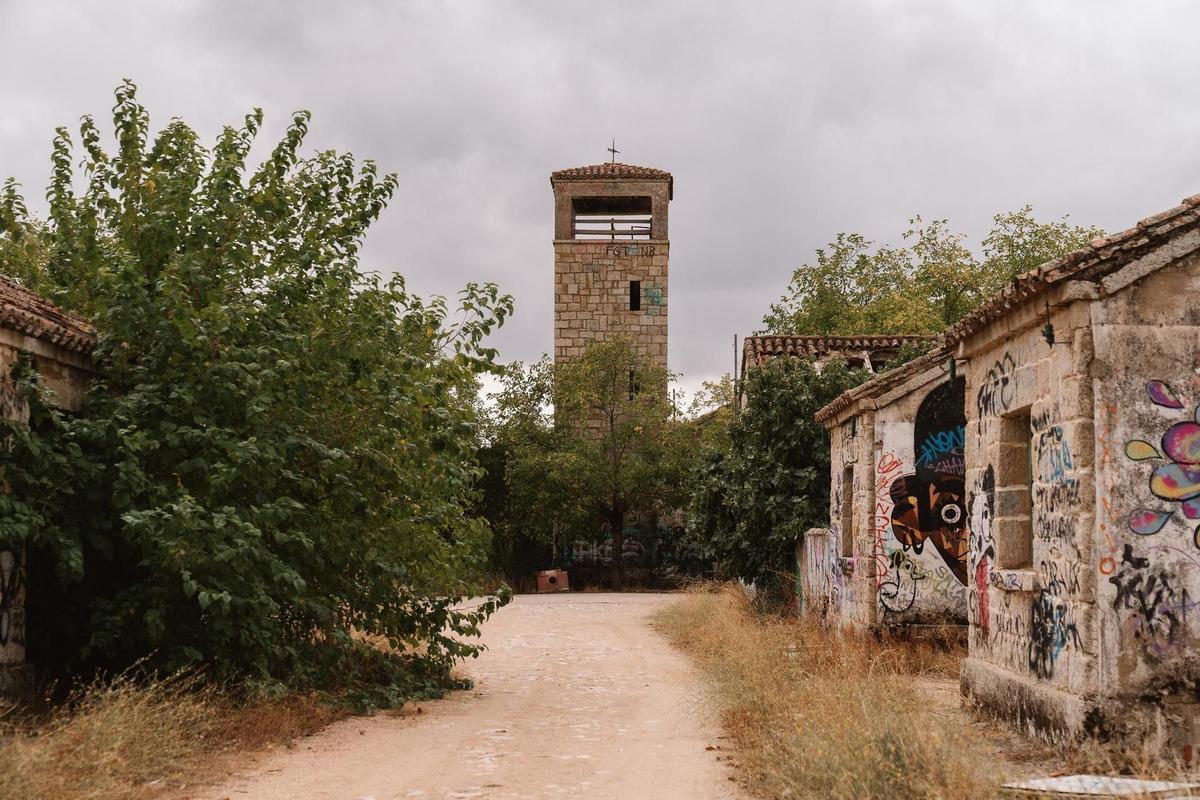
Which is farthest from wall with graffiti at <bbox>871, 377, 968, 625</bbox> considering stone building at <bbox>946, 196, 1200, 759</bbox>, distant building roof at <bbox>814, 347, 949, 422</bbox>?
stone building at <bbox>946, 196, 1200, 759</bbox>

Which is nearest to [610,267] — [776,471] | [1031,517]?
[776,471]

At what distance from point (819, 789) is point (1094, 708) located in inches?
76.8

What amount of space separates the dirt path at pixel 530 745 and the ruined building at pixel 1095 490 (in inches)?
92.8

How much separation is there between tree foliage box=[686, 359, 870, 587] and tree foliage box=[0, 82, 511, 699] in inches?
309

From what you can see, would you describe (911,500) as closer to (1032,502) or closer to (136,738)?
(1032,502)

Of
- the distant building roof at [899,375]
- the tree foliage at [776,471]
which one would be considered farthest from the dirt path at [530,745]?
the tree foliage at [776,471]

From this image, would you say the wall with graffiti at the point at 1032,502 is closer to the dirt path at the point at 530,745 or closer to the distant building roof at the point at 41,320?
the dirt path at the point at 530,745

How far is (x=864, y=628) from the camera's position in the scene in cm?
1433

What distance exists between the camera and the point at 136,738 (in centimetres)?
799

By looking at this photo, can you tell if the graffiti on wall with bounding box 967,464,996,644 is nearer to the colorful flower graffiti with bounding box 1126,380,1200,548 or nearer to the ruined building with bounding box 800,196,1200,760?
the ruined building with bounding box 800,196,1200,760

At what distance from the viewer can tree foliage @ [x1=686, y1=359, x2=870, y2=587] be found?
1983 cm

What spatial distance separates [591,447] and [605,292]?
6.29m

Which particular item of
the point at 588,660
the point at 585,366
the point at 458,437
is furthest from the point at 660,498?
the point at 458,437

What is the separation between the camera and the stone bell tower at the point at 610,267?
37156 millimetres
